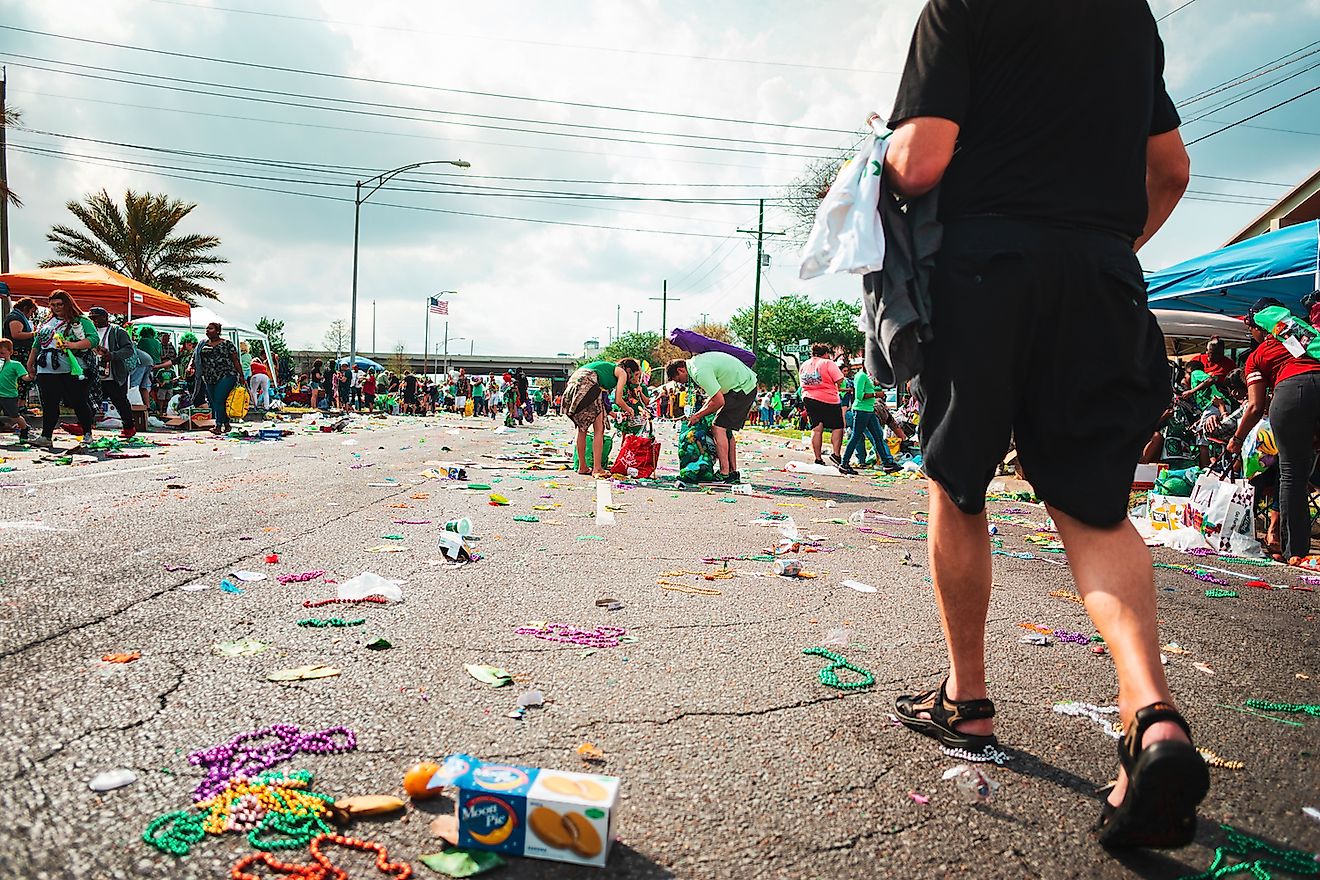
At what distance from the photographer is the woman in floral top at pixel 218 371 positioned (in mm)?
15219

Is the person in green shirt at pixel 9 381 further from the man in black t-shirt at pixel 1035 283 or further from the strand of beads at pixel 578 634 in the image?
the man in black t-shirt at pixel 1035 283

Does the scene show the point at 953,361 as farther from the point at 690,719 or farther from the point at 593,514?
the point at 593,514

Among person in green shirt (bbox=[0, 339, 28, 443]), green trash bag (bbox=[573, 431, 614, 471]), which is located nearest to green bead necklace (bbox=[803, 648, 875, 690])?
green trash bag (bbox=[573, 431, 614, 471])

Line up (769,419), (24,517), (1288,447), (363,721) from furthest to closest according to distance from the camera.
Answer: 1. (769,419)
2. (1288,447)
3. (24,517)
4. (363,721)

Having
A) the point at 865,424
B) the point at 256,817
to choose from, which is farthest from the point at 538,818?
the point at 865,424

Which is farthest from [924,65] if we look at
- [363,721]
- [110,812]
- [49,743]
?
[49,743]

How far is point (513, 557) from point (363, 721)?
2468mm

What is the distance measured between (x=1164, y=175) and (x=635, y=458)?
8022 millimetres

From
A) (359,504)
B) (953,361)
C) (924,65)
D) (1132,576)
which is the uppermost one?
(924,65)

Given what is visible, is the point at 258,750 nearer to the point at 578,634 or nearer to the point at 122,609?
the point at 578,634

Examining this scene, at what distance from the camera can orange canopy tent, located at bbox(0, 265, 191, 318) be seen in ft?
57.7

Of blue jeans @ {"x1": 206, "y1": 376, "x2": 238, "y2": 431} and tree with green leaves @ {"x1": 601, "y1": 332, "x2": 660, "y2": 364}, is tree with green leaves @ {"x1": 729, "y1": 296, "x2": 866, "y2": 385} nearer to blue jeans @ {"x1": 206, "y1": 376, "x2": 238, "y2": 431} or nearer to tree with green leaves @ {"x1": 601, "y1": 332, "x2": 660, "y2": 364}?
tree with green leaves @ {"x1": 601, "y1": 332, "x2": 660, "y2": 364}

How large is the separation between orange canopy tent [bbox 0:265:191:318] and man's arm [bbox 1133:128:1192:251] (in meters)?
19.4

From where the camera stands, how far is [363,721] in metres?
2.24
